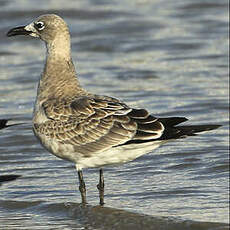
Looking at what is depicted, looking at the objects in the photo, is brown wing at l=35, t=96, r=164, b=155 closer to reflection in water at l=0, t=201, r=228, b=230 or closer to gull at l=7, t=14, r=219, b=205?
gull at l=7, t=14, r=219, b=205

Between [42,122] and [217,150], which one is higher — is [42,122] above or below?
above

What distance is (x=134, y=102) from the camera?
14.9 m

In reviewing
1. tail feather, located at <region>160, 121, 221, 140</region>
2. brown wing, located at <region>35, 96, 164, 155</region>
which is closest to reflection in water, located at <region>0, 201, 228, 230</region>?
brown wing, located at <region>35, 96, 164, 155</region>

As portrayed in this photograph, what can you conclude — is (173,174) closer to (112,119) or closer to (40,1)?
(112,119)

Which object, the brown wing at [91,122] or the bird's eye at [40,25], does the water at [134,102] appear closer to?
the brown wing at [91,122]

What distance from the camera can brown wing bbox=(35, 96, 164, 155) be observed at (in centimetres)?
957

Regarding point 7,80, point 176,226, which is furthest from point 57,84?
point 7,80

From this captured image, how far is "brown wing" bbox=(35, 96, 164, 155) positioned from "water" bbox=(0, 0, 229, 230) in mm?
829

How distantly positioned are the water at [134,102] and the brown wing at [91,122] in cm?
83

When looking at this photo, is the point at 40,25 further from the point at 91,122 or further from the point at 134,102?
the point at 134,102

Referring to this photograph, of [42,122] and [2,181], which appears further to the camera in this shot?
[2,181]

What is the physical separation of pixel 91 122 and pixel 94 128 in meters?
0.07

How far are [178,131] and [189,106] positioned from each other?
5162 millimetres

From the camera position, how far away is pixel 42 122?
988 cm
